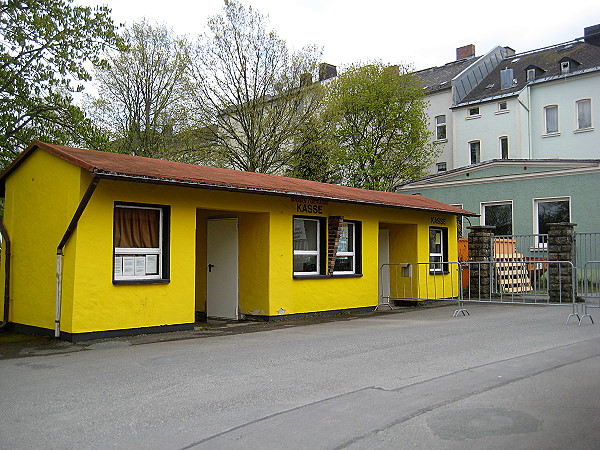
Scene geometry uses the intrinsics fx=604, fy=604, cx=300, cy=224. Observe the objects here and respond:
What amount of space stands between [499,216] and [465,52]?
79.7 feet

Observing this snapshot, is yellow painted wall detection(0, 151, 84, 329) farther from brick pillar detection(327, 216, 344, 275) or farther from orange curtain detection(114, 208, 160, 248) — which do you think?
brick pillar detection(327, 216, 344, 275)

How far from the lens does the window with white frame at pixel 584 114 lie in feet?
111

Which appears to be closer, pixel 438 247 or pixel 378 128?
pixel 438 247

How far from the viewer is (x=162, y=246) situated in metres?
11.8

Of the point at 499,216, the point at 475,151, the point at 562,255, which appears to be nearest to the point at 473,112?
the point at 475,151

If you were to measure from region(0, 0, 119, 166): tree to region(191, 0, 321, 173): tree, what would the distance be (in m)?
9.57

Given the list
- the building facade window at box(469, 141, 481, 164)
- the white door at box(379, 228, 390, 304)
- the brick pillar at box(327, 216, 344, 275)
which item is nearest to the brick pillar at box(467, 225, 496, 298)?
the white door at box(379, 228, 390, 304)

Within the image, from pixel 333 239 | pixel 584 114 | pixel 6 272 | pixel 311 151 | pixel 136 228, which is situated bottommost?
pixel 6 272

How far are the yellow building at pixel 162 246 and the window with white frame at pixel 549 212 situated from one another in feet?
36.7

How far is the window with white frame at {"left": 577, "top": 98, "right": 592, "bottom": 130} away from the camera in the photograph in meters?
33.8

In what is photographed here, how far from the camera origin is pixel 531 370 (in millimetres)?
7613

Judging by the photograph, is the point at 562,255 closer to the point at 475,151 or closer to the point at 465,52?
the point at 475,151

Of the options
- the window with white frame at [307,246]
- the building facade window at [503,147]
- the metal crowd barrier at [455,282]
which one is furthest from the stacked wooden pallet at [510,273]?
the building facade window at [503,147]

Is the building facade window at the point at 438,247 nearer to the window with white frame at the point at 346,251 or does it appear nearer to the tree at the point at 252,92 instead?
the window with white frame at the point at 346,251
